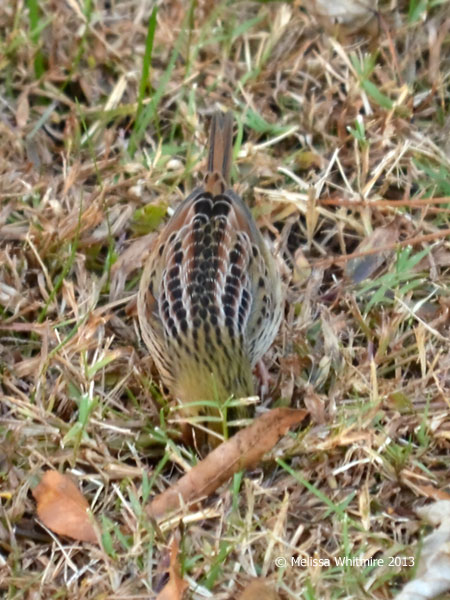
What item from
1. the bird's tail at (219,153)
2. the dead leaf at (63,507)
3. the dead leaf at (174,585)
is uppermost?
the bird's tail at (219,153)

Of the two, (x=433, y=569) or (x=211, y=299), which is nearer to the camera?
(x=433, y=569)

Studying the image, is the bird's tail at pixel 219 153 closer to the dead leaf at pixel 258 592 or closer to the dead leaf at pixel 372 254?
the dead leaf at pixel 372 254

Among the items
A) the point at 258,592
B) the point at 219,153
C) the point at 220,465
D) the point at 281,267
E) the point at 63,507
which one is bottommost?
the point at 258,592

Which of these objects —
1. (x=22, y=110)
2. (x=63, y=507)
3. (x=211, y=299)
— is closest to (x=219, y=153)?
(x=211, y=299)

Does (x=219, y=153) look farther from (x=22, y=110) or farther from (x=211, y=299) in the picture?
(x=22, y=110)

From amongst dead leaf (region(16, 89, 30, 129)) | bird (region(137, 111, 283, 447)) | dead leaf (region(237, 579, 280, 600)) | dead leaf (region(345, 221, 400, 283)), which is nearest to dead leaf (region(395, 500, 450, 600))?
dead leaf (region(237, 579, 280, 600))

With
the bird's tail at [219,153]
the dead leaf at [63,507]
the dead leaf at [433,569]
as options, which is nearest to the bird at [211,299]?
the bird's tail at [219,153]
